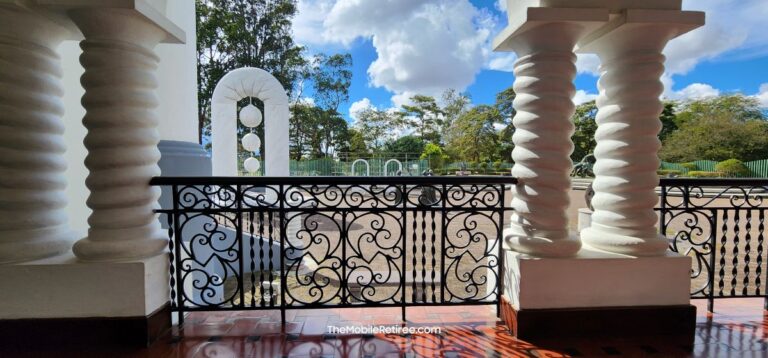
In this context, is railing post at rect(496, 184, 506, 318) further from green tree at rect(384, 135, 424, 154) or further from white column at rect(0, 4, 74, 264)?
green tree at rect(384, 135, 424, 154)

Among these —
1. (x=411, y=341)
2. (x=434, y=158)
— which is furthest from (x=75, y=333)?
(x=434, y=158)

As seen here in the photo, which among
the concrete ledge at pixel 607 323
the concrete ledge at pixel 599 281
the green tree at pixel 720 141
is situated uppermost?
the green tree at pixel 720 141

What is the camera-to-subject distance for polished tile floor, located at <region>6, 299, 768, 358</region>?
7.07 ft

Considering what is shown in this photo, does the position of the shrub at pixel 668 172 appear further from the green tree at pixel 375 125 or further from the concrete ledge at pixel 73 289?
the concrete ledge at pixel 73 289

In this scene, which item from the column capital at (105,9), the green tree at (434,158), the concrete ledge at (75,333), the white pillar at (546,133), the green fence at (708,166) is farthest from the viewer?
the green tree at (434,158)

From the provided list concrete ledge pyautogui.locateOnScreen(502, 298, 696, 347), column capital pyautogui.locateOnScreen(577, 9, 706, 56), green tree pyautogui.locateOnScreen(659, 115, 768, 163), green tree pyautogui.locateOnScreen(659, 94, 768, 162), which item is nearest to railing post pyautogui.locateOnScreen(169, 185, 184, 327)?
concrete ledge pyautogui.locateOnScreen(502, 298, 696, 347)

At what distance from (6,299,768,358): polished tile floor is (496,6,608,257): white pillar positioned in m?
0.62

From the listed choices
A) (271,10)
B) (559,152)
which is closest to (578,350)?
(559,152)

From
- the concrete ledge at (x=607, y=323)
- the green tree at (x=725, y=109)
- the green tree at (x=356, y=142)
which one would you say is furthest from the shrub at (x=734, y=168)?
the concrete ledge at (x=607, y=323)

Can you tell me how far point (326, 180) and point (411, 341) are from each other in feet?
3.94

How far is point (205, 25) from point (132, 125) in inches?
702

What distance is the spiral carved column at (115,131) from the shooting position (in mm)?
2182

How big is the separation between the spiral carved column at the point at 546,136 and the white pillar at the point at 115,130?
8.10ft

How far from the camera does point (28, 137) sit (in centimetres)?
214
